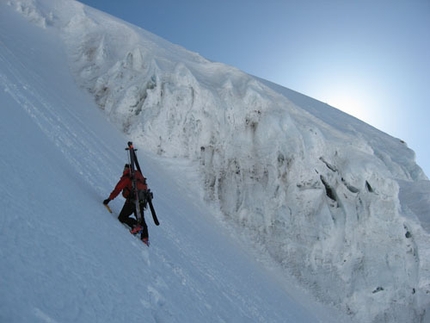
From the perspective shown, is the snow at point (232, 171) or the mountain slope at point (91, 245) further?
the snow at point (232, 171)

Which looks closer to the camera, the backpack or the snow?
the backpack

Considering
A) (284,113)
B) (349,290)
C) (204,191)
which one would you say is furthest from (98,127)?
(349,290)

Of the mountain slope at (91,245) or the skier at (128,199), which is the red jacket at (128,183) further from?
the mountain slope at (91,245)

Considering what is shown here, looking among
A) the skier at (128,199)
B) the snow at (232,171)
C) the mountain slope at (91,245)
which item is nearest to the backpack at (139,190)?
the skier at (128,199)

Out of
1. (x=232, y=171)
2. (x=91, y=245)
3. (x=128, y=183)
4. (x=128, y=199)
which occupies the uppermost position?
(x=232, y=171)

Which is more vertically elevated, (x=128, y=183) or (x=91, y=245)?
(x=128, y=183)

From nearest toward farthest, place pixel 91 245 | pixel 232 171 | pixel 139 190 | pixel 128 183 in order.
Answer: pixel 91 245, pixel 139 190, pixel 128 183, pixel 232 171

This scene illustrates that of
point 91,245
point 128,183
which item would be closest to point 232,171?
point 128,183

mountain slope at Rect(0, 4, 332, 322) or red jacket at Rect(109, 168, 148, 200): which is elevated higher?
red jacket at Rect(109, 168, 148, 200)

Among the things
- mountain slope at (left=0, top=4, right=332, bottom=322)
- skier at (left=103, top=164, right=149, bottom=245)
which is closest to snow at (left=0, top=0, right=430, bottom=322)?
mountain slope at (left=0, top=4, right=332, bottom=322)

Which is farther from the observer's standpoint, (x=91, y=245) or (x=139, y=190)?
(x=139, y=190)

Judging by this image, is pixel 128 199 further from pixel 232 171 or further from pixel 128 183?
pixel 232 171

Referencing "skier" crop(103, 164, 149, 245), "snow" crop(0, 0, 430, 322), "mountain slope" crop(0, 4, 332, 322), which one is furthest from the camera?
"snow" crop(0, 0, 430, 322)

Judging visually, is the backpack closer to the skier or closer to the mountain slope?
the skier
